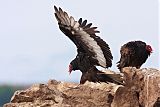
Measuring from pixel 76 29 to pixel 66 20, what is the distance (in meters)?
0.26

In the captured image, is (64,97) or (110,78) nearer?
(64,97)

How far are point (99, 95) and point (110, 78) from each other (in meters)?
1.45

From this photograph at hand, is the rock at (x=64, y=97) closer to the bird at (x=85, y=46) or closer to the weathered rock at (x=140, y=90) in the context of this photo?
the weathered rock at (x=140, y=90)

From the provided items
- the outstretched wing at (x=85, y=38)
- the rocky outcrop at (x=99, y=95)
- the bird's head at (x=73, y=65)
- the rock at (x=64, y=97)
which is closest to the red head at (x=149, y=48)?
the outstretched wing at (x=85, y=38)

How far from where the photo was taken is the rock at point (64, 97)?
7699 millimetres

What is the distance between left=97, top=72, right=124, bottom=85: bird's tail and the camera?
9145mm

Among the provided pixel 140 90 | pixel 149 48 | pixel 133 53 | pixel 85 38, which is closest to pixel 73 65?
pixel 85 38

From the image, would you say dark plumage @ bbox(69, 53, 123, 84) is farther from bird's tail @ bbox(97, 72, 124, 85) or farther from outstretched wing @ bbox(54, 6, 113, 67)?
outstretched wing @ bbox(54, 6, 113, 67)

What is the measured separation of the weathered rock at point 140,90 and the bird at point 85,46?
1422 millimetres

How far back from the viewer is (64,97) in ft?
25.9

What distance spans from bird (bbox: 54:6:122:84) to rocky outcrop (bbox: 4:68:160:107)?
134 cm

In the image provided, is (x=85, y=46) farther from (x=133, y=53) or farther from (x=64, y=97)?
(x=64, y=97)

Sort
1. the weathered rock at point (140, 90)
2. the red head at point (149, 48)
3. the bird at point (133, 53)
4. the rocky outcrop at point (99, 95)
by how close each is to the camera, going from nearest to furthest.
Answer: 1. the weathered rock at point (140, 90)
2. the rocky outcrop at point (99, 95)
3. the bird at point (133, 53)
4. the red head at point (149, 48)

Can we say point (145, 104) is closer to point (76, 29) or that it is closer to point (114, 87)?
point (114, 87)
